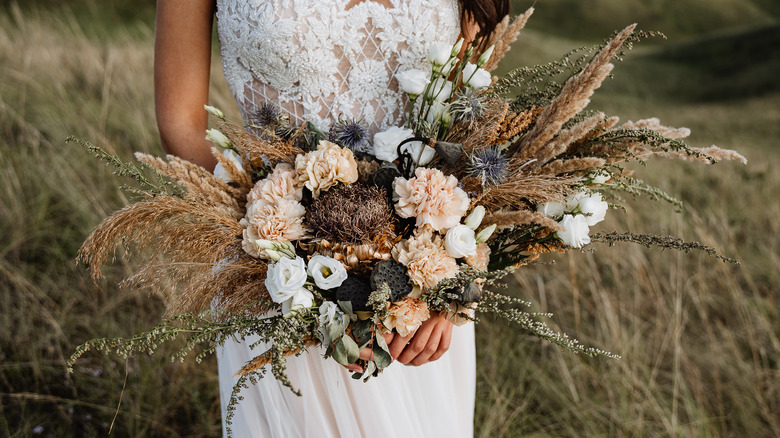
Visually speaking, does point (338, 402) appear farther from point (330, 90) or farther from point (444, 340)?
point (330, 90)

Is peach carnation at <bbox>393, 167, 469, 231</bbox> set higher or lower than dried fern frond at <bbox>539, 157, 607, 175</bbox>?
lower

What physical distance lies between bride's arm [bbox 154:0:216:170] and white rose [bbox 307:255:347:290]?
2.35 feet

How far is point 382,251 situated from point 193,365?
6.39 feet

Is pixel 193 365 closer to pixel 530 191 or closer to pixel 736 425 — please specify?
pixel 530 191

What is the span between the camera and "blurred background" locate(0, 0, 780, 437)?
279 cm

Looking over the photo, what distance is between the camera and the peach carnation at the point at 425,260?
1262 mm

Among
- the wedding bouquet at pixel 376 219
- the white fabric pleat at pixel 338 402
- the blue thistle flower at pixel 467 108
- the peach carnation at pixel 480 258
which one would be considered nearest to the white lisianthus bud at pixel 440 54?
the wedding bouquet at pixel 376 219

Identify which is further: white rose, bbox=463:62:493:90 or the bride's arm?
the bride's arm

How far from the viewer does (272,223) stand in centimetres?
127

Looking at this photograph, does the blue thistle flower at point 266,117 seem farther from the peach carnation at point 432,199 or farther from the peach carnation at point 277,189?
the peach carnation at point 432,199

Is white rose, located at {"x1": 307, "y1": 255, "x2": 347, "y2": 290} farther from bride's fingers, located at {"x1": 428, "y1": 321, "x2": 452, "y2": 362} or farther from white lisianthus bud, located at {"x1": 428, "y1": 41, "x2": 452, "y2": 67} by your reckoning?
white lisianthus bud, located at {"x1": 428, "y1": 41, "x2": 452, "y2": 67}

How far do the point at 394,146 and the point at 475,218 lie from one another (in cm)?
30

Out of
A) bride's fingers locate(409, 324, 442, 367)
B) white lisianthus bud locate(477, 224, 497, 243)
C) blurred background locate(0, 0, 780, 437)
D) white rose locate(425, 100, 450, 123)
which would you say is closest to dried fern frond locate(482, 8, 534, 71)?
white rose locate(425, 100, 450, 123)

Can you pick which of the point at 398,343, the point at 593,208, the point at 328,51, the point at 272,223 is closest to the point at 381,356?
the point at 398,343
